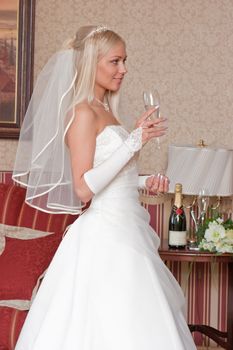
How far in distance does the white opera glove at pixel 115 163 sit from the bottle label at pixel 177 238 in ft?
5.89

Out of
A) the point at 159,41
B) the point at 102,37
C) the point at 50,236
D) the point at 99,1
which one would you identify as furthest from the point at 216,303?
the point at 102,37

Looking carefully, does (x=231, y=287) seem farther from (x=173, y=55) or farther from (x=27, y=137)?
(x=27, y=137)

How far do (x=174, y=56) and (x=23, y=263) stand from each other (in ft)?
6.39

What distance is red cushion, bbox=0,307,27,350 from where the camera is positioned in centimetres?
360

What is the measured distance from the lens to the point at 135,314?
283 cm

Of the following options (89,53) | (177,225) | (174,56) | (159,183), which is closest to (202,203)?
(177,225)

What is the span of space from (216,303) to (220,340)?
54 centimetres

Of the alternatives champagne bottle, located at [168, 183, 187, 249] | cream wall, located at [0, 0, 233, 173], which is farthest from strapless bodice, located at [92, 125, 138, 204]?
cream wall, located at [0, 0, 233, 173]

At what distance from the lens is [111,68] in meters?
3.09

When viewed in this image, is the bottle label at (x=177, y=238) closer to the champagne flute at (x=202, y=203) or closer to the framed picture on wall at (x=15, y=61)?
the champagne flute at (x=202, y=203)

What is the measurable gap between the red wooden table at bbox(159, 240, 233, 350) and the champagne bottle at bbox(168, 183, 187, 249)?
0.24 ft

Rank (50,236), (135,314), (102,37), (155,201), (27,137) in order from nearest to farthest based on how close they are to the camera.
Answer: (135,314)
(102,37)
(27,137)
(50,236)
(155,201)

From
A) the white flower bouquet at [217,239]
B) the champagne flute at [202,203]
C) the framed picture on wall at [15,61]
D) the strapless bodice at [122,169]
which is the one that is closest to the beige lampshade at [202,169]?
the champagne flute at [202,203]

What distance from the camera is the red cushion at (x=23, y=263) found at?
3906 mm
